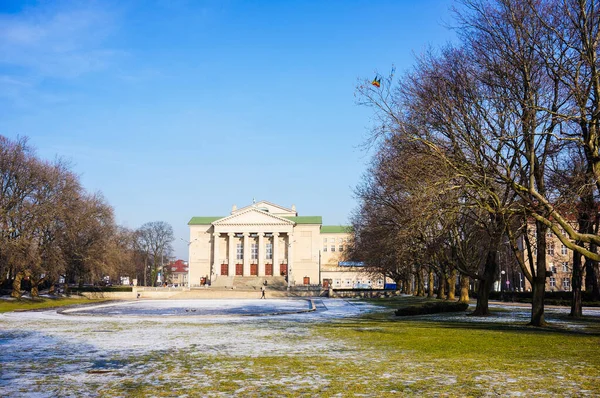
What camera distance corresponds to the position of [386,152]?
3366 centimetres

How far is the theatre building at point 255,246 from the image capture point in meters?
123

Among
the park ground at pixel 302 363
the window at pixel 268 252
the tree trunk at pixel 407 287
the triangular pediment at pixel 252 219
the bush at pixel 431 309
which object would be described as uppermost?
the triangular pediment at pixel 252 219

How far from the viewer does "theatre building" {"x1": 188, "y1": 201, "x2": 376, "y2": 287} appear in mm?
123250

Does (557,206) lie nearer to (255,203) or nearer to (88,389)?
(88,389)

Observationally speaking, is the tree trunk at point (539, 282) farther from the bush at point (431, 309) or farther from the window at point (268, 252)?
the window at point (268, 252)

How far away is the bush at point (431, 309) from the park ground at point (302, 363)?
10951mm

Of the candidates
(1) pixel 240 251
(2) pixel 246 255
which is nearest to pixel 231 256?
(2) pixel 246 255

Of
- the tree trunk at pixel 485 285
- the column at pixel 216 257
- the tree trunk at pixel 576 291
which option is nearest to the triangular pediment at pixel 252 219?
the column at pixel 216 257

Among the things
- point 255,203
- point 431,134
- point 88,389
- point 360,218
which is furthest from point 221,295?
point 88,389

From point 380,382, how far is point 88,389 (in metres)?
5.43

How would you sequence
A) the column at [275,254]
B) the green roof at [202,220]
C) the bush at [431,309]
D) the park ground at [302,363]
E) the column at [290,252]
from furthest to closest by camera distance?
the green roof at [202,220] → the column at [275,254] → the column at [290,252] → the bush at [431,309] → the park ground at [302,363]

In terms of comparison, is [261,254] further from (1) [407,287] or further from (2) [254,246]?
(1) [407,287]

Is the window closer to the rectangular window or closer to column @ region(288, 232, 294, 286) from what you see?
column @ region(288, 232, 294, 286)

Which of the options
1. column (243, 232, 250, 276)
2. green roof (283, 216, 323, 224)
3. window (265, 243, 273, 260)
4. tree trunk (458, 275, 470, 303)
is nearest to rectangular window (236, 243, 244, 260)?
column (243, 232, 250, 276)
